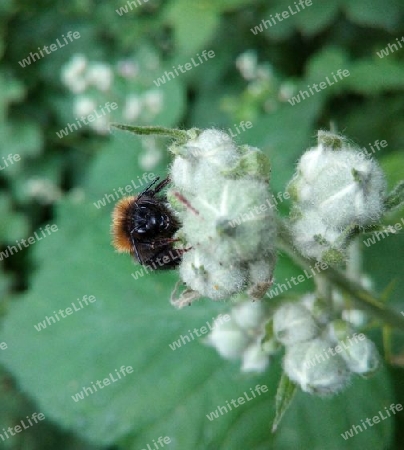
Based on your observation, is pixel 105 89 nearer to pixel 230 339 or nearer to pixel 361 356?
pixel 230 339

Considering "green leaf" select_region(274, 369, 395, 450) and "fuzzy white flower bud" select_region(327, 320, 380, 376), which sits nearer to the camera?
"fuzzy white flower bud" select_region(327, 320, 380, 376)

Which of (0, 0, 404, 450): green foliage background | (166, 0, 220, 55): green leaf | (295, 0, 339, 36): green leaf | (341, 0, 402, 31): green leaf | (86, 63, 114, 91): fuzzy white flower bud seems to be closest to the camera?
(0, 0, 404, 450): green foliage background

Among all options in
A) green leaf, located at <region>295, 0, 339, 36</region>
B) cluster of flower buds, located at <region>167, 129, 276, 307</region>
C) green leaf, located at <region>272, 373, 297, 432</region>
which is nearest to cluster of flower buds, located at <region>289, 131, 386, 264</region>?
cluster of flower buds, located at <region>167, 129, 276, 307</region>

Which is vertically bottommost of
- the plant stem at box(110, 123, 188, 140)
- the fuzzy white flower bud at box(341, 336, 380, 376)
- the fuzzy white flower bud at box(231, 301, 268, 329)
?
the fuzzy white flower bud at box(341, 336, 380, 376)

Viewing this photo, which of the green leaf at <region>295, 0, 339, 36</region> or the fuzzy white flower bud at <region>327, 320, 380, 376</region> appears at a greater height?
the green leaf at <region>295, 0, 339, 36</region>

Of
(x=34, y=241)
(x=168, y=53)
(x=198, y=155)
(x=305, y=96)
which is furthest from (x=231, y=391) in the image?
(x=168, y=53)

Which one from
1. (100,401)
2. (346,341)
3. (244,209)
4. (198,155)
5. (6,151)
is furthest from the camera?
(6,151)

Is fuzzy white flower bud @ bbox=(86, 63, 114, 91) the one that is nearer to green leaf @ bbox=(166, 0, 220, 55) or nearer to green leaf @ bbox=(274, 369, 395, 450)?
green leaf @ bbox=(166, 0, 220, 55)

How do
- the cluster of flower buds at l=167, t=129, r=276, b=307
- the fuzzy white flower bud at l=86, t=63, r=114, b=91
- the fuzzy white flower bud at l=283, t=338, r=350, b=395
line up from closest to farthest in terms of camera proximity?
the cluster of flower buds at l=167, t=129, r=276, b=307 < the fuzzy white flower bud at l=283, t=338, r=350, b=395 < the fuzzy white flower bud at l=86, t=63, r=114, b=91

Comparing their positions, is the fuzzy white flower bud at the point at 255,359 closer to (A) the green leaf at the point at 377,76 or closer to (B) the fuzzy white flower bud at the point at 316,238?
(B) the fuzzy white flower bud at the point at 316,238

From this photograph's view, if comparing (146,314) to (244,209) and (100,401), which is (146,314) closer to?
(100,401)
